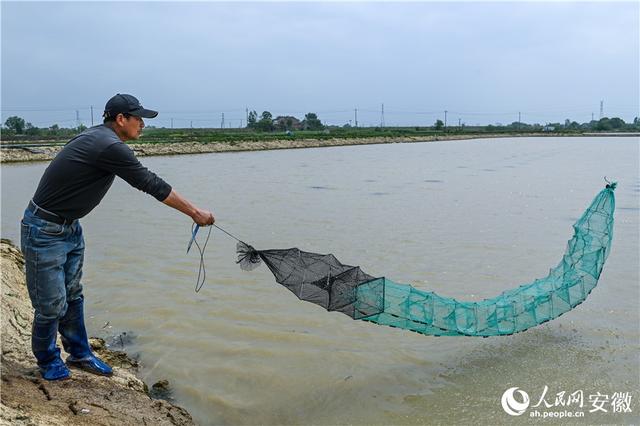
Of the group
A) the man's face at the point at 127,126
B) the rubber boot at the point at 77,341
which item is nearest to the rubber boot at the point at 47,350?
the rubber boot at the point at 77,341

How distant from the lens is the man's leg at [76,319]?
3.31 metres

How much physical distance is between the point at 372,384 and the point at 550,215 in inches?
342

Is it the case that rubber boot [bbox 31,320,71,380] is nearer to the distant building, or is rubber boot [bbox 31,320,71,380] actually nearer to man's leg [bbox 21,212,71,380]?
man's leg [bbox 21,212,71,380]

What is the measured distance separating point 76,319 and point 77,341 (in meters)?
0.19

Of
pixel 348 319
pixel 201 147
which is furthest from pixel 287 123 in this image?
pixel 348 319

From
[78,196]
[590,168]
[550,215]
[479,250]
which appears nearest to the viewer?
[78,196]

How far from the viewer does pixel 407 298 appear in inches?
171

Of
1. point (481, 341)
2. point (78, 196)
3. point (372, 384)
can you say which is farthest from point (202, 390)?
point (481, 341)

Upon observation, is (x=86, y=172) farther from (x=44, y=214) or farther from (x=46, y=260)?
(x=46, y=260)

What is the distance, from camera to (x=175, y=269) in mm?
7336

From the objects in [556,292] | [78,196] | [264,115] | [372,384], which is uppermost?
[264,115]

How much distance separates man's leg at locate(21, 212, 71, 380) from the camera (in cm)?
303

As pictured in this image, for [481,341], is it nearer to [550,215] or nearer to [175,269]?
[175,269]

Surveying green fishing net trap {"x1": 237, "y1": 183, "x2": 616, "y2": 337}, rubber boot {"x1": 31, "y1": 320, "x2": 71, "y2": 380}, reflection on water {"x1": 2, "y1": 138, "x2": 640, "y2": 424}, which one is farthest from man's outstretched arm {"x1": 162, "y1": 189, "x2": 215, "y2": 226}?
reflection on water {"x1": 2, "y1": 138, "x2": 640, "y2": 424}
